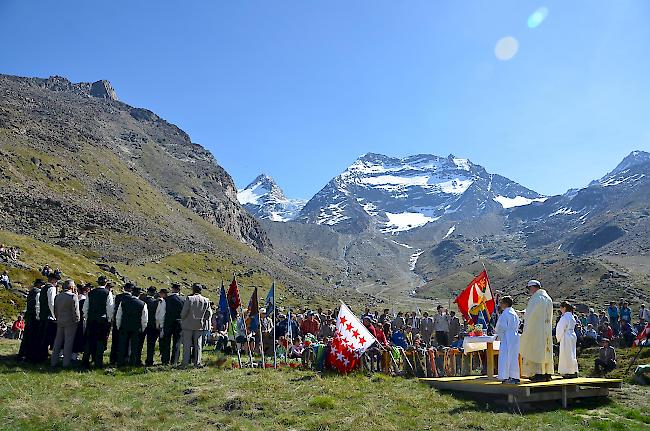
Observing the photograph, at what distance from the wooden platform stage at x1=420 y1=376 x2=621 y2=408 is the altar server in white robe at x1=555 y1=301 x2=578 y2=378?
105 cm

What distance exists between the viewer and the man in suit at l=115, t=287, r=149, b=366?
16.0 metres

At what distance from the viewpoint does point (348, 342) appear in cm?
1656

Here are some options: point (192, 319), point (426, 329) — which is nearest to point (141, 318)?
point (192, 319)

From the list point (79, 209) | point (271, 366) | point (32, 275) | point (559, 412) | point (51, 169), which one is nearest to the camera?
point (559, 412)

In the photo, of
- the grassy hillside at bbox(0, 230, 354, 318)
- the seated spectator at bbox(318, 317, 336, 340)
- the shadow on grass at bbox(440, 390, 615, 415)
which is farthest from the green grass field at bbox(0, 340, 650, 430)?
the grassy hillside at bbox(0, 230, 354, 318)

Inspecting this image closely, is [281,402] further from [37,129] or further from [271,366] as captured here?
[37,129]

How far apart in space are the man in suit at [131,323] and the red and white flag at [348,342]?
5.98 m

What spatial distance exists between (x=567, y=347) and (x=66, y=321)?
14.3m

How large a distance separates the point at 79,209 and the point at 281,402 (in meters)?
94.6

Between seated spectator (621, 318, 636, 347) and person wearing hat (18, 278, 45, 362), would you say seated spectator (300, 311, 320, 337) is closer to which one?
person wearing hat (18, 278, 45, 362)

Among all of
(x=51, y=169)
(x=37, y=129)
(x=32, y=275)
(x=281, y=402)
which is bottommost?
(x=281, y=402)

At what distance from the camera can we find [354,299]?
15688 centimetres

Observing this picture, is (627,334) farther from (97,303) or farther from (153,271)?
(153,271)

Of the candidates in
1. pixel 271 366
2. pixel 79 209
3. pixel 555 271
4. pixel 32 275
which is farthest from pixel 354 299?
pixel 271 366
